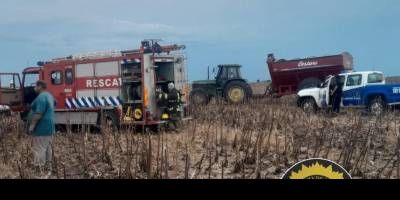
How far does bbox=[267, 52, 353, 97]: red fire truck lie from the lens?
23370 mm

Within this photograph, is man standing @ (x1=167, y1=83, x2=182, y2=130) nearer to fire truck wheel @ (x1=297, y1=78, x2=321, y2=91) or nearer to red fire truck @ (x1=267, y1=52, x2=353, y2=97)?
red fire truck @ (x1=267, y1=52, x2=353, y2=97)

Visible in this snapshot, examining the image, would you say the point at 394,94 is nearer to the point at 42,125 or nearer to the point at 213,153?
the point at 213,153

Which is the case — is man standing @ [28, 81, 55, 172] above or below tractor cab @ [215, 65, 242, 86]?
below

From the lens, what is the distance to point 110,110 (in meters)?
14.2

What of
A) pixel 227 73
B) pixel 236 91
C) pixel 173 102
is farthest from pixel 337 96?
pixel 227 73

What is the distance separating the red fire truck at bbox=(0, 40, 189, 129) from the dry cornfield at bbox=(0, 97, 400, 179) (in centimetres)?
155

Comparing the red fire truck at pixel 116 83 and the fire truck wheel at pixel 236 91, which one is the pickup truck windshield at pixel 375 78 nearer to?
the fire truck wheel at pixel 236 91

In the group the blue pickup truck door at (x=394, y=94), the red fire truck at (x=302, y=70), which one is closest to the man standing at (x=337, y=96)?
the blue pickup truck door at (x=394, y=94)

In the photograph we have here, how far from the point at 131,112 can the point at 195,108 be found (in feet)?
12.2

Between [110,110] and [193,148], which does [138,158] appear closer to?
[193,148]

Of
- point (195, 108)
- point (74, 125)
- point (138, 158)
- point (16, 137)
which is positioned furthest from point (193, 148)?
point (195, 108)

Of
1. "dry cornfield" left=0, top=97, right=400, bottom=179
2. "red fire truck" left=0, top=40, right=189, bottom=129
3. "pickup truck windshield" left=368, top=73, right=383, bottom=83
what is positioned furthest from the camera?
"pickup truck windshield" left=368, top=73, right=383, bottom=83

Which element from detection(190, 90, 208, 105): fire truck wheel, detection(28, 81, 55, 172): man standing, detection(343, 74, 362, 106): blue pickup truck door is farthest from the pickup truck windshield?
detection(28, 81, 55, 172): man standing

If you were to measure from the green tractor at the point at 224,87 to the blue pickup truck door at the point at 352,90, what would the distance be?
4974mm
